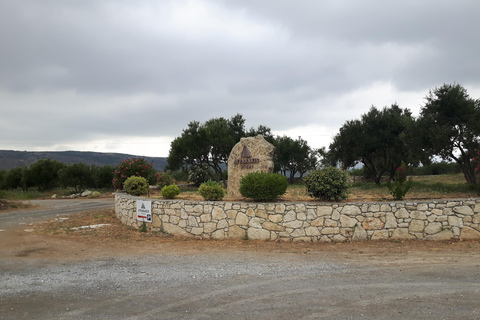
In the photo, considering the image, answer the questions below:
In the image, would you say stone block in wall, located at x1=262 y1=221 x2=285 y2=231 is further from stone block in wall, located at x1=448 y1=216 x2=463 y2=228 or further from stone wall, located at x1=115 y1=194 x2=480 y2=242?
stone block in wall, located at x1=448 y1=216 x2=463 y2=228

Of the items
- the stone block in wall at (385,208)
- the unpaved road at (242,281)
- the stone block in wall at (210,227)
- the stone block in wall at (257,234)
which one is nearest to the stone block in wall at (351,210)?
the stone block in wall at (385,208)

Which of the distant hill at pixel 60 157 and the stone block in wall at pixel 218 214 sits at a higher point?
the distant hill at pixel 60 157

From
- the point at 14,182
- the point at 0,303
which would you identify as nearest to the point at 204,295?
the point at 0,303

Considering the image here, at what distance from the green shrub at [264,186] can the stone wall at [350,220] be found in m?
0.52

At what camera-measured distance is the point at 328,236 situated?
29.7ft

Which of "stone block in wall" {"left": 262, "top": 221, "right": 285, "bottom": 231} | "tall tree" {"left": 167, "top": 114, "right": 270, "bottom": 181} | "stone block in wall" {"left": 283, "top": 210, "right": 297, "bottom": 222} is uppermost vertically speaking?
"tall tree" {"left": 167, "top": 114, "right": 270, "bottom": 181}

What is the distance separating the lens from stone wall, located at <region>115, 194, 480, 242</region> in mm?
8875

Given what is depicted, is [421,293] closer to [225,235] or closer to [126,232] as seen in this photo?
[225,235]

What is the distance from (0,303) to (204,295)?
303cm

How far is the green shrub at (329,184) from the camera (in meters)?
9.76

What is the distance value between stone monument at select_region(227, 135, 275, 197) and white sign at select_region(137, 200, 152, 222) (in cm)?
496

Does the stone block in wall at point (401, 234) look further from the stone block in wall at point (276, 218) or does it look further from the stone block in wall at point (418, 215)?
the stone block in wall at point (276, 218)

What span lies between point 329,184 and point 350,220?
1.27 m

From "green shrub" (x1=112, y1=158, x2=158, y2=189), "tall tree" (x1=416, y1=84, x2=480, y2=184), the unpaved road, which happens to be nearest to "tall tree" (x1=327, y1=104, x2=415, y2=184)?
"tall tree" (x1=416, y1=84, x2=480, y2=184)
